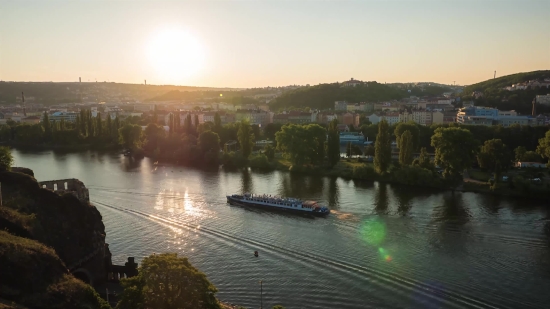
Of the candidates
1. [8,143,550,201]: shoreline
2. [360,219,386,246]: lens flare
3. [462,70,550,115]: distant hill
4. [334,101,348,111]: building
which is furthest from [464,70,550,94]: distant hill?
[360,219,386,246]: lens flare

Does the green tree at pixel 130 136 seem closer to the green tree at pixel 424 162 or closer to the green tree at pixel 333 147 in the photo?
the green tree at pixel 333 147

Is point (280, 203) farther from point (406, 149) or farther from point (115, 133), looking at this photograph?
point (115, 133)

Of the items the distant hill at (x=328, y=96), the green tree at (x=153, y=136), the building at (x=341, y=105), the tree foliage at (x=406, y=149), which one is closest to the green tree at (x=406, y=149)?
A: the tree foliage at (x=406, y=149)

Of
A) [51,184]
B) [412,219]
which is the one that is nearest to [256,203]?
[412,219]

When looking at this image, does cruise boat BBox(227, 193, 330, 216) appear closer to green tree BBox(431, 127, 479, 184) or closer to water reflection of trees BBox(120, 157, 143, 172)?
green tree BBox(431, 127, 479, 184)

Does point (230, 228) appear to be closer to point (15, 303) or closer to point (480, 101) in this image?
point (15, 303)

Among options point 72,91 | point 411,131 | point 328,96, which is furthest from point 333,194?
point 72,91

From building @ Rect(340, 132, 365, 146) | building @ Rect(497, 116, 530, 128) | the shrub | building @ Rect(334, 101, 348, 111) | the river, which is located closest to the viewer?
the river

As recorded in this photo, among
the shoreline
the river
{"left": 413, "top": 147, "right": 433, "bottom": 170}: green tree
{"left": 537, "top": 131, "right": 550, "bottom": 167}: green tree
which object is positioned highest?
{"left": 537, "top": 131, "right": 550, "bottom": 167}: green tree
